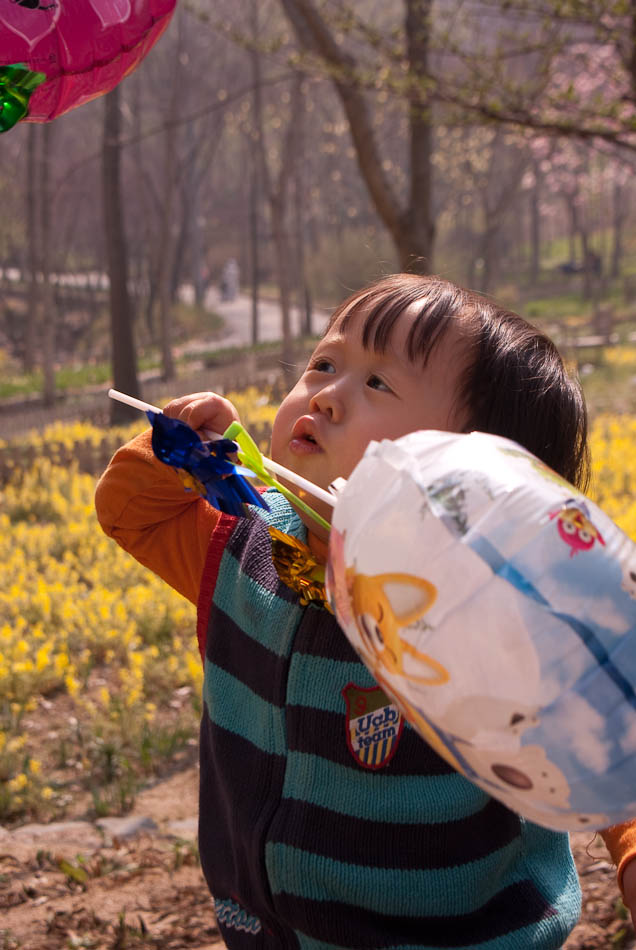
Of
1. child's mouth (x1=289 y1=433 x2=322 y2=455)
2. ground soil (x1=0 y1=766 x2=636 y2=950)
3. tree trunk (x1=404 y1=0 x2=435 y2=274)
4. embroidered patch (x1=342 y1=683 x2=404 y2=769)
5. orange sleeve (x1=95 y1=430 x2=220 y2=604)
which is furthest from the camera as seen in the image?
tree trunk (x1=404 y1=0 x2=435 y2=274)

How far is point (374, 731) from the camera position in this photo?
61.5 inches

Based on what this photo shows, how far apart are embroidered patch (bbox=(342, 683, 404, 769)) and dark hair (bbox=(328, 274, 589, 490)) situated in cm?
46

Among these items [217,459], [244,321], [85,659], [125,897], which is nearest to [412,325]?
[217,459]

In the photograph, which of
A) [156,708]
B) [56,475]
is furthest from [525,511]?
[56,475]

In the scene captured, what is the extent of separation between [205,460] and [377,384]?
→ 30cm

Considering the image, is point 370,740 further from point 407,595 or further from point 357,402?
point 407,595

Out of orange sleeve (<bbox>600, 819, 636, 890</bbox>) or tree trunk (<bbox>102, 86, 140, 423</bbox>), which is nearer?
orange sleeve (<bbox>600, 819, 636, 890</bbox>)

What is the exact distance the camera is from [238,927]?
170 cm

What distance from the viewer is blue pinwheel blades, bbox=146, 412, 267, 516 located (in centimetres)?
136

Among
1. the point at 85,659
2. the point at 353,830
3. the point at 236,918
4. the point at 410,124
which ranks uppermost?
the point at 410,124

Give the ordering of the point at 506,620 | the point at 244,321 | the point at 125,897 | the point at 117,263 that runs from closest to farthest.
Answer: the point at 506,620, the point at 125,897, the point at 117,263, the point at 244,321

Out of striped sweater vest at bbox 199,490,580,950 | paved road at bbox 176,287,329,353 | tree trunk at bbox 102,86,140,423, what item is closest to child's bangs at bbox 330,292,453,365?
striped sweater vest at bbox 199,490,580,950

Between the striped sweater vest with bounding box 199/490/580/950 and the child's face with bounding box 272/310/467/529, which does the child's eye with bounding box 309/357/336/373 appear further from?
the striped sweater vest with bounding box 199/490/580/950

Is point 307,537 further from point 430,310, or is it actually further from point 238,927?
point 238,927
